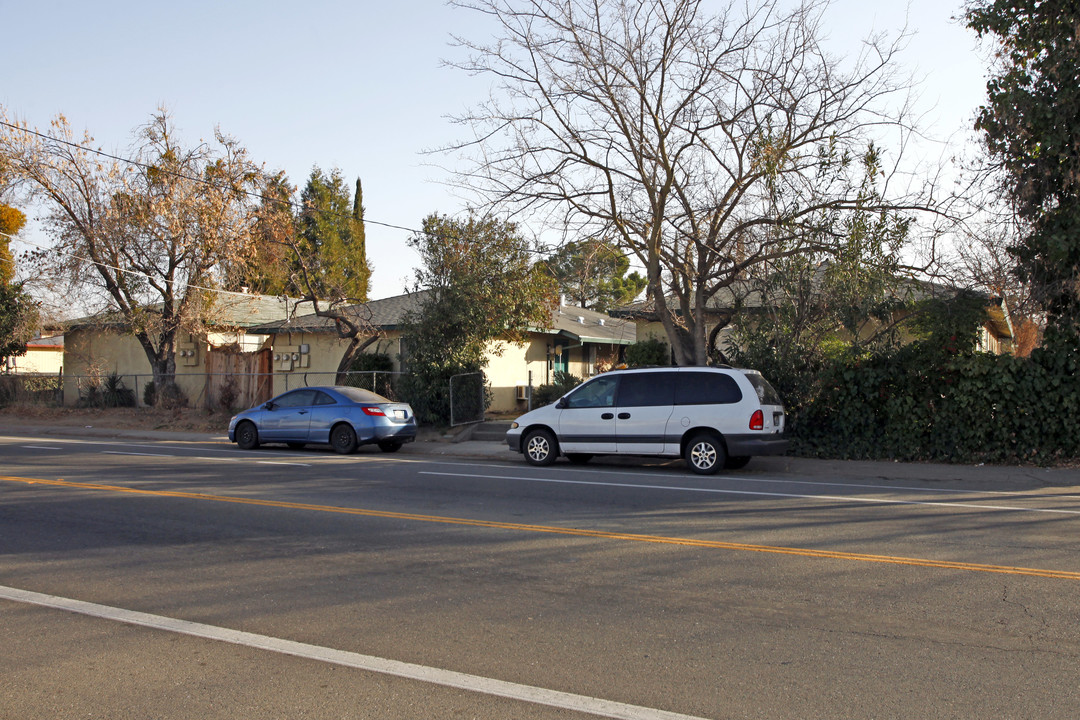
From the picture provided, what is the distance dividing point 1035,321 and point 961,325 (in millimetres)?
1650

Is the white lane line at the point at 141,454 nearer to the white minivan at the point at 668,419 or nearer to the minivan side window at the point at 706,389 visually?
the white minivan at the point at 668,419

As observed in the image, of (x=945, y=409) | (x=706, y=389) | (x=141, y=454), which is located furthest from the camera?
(x=141, y=454)

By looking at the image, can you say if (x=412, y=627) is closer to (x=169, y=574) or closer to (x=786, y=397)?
(x=169, y=574)

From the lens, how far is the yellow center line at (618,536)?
282 inches

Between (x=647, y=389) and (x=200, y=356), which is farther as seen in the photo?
(x=200, y=356)

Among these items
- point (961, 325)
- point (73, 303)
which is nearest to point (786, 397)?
point (961, 325)

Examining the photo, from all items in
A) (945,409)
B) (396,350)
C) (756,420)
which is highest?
(396,350)

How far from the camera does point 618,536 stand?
8.52 meters

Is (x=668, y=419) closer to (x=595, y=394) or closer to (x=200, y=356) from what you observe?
(x=595, y=394)

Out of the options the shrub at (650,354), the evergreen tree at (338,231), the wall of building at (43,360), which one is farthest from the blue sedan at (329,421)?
the wall of building at (43,360)

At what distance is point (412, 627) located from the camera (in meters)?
5.59

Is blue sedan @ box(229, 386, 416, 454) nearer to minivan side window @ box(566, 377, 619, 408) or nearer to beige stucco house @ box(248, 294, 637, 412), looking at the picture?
minivan side window @ box(566, 377, 619, 408)

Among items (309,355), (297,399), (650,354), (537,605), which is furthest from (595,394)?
(309,355)

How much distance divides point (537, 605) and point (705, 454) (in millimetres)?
8229
